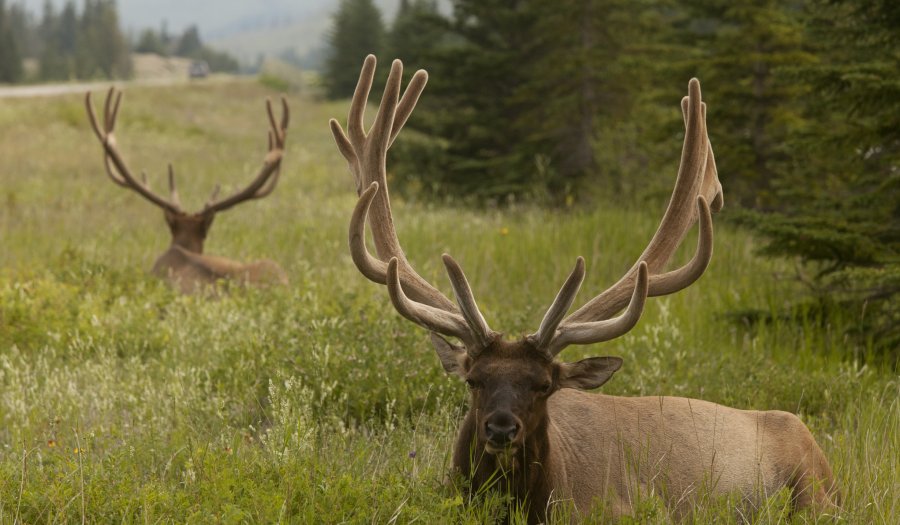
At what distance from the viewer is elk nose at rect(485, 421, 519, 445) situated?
3.36 metres

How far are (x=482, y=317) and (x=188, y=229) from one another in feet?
21.7

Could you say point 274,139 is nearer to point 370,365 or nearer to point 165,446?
point 370,365

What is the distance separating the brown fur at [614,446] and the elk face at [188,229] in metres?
6.08

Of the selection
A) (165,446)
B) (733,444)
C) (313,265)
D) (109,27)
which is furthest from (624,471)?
(109,27)

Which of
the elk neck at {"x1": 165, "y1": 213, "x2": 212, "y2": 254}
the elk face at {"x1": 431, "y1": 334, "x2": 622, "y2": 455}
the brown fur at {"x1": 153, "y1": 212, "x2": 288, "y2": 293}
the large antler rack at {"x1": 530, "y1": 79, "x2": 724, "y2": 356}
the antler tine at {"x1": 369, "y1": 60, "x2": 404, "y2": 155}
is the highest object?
the antler tine at {"x1": 369, "y1": 60, "x2": 404, "y2": 155}

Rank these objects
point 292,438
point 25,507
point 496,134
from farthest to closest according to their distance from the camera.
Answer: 1. point 496,134
2. point 292,438
3. point 25,507

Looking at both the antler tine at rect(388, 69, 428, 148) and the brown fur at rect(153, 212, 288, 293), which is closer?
the antler tine at rect(388, 69, 428, 148)

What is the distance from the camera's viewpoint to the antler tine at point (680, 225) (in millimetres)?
4000

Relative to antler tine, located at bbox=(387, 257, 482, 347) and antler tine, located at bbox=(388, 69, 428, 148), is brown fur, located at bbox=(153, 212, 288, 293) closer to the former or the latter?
antler tine, located at bbox=(388, 69, 428, 148)

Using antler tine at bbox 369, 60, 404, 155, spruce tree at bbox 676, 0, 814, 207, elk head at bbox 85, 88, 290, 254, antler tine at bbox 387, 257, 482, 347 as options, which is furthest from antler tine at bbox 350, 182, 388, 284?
spruce tree at bbox 676, 0, 814, 207

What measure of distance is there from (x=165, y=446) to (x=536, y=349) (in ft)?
6.31

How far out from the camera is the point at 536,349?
12.1 ft

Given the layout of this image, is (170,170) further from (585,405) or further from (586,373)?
(586,373)

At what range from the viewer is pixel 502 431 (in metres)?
3.36
